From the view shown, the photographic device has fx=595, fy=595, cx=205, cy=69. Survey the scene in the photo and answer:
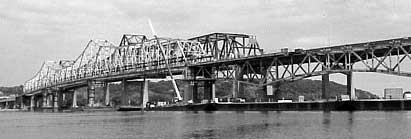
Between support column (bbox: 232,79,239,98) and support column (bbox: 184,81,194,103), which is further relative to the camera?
support column (bbox: 184,81,194,103)

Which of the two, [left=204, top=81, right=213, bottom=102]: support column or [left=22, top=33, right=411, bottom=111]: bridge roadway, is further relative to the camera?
[left=204, top=81, right=213, bottom=102]: support column

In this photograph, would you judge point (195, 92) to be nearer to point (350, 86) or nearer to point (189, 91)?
point (189, 91)

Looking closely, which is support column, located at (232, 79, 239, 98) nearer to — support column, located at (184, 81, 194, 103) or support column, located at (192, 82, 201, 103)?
support column, located at (192, 82, 201, 103)

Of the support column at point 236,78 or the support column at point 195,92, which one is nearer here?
the support column at point 236,78

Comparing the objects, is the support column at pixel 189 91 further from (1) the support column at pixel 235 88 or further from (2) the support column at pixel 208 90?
(1) the support column at pixel 235 88

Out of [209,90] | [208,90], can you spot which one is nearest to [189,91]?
[208,90]

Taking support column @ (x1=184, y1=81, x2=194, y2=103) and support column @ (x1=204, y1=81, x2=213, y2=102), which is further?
support column @ (x1=204, y1=81, x2=213, y2=102)

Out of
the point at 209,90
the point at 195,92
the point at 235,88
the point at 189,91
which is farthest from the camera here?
the point at 195,92

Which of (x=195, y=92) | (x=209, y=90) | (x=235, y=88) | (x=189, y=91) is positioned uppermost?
(x=235, y=88)

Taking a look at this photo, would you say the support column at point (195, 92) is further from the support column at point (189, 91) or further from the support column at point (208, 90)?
the support column at point (208, 90)

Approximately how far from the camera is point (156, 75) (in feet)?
649

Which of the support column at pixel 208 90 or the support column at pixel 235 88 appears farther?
the support column at pixel 208 90

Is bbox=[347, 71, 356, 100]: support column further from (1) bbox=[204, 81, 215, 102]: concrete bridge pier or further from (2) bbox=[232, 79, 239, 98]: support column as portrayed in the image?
(1) bbox=[204, 81, 215, 102]: concrete bridge pier

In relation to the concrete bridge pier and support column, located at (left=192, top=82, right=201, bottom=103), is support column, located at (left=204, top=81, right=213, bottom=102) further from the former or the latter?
support column, located at (left=192, top=82, right=201, bottom=103)
